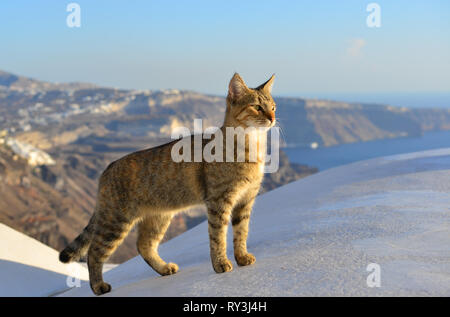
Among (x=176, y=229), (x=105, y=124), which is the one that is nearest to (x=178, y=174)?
(x=176, y=229)

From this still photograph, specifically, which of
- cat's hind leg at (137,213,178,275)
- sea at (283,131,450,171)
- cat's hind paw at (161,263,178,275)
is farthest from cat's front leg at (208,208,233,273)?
sea at (283,131,450,171)

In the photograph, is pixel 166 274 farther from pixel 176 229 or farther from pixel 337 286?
pixel 176 229

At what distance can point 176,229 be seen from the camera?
104500 millimetres

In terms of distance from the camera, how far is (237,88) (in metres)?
5.55

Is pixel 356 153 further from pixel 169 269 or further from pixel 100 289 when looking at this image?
pixel 100 289

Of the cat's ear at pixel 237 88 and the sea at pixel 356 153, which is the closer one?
the cat's ear at pixel 237 88

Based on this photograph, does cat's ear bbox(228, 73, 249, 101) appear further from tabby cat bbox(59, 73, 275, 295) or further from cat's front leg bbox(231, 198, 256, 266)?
cat's front leg bbox(231, 198, 256, 266)

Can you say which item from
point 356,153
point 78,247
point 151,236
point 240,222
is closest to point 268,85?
point 240,222

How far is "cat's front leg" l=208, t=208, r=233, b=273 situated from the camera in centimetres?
545

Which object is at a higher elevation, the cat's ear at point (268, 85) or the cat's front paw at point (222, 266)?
the cat's ear at point (268, 85)

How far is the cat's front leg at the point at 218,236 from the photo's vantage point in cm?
545

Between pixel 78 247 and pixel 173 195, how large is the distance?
1.95 metres

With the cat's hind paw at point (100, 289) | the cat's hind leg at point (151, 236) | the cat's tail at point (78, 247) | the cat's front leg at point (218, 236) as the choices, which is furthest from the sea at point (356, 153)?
the cat's front leg at point (218, 236)

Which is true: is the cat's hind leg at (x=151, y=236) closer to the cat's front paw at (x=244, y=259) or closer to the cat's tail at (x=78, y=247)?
the cat's tail at (x=78, y=247)
